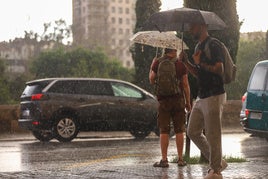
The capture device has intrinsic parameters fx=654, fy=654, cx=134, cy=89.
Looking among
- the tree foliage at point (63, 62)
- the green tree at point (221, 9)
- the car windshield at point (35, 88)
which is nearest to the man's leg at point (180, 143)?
the green tree at point (221, 9)

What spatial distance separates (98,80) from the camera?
57.7 feet

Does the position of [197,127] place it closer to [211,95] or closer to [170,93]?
[211,95]

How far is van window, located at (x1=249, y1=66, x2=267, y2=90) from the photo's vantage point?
1367 centimetres

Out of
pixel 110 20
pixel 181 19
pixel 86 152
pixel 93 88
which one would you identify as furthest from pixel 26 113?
pixel 110 20

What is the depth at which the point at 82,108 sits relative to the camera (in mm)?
16938

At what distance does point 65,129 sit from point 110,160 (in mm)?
5495

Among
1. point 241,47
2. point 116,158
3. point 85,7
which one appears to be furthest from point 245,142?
point 85,7

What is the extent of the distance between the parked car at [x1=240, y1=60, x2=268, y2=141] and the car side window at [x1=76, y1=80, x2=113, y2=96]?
4.61 meters

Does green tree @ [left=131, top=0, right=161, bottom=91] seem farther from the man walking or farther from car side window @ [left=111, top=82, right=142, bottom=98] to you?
the man walking

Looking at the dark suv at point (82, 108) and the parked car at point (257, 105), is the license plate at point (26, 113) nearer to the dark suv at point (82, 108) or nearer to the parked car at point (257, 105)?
the dark suv at point (82, 108)

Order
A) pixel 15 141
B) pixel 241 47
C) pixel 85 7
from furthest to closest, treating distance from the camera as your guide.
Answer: pixel 85 7 < pixel 241 47 < pixel 15 141

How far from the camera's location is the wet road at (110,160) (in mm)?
8641

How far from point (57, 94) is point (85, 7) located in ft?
555

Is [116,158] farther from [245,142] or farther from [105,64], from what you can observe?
[105,64]
